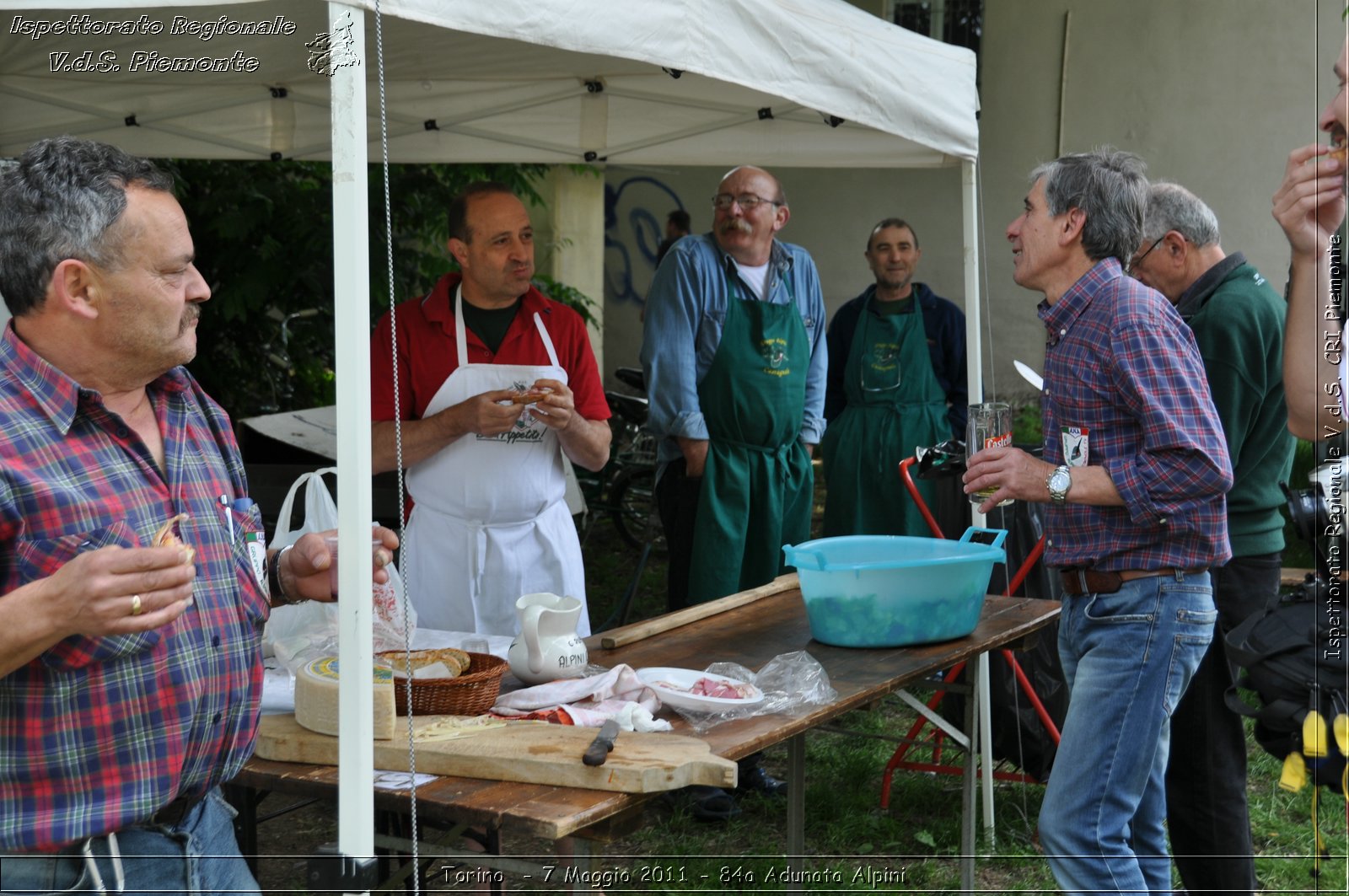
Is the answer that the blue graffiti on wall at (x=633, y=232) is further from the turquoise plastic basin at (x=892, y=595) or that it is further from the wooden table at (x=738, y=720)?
the turquoise plastic basin at (x=892, y=595)

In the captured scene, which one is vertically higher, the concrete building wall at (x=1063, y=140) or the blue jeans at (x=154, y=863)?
the concrete building wall at (x=1063, y=140)

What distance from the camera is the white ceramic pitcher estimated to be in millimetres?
2557

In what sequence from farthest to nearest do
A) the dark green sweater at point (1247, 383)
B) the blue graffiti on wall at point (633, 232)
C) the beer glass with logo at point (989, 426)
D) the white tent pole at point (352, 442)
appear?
the blue graffiti on wall at point (633, 232) < the dark green sweater at point (1247, 383) < the beer glass with logo at point (989, 426) < the white tent pole at point (352, 442)

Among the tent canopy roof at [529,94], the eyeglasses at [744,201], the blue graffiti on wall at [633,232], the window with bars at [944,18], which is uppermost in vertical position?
the window with bars at [944,18]

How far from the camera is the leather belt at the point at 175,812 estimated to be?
67.9 inches

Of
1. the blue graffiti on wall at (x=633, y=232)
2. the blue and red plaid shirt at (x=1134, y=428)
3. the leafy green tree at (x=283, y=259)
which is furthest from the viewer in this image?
the blue graffiti on wall at (x=633, y=232)

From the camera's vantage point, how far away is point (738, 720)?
2445 mm

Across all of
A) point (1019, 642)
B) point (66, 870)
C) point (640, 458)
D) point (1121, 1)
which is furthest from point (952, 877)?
point (1121, 1)

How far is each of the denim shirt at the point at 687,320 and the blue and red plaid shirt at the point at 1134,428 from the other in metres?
1.85

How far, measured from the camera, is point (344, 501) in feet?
6.44

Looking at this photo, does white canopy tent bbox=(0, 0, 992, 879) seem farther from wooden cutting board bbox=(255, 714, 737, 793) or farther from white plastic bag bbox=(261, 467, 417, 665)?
white plastic bag bbox=(261, 467, 417, 665)

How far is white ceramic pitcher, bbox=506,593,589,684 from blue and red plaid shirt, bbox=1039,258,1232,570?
1056mm

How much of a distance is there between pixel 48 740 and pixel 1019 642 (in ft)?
8.03

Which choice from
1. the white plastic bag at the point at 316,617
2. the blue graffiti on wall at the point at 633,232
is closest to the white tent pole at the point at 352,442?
the white plastic bag at the point at 316,617
